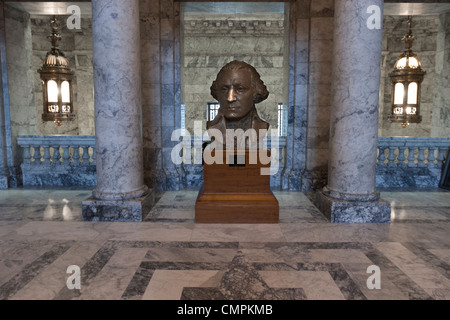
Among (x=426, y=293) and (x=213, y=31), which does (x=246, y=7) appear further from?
(x=426, y=293)

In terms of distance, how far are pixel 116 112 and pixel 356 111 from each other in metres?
3.23

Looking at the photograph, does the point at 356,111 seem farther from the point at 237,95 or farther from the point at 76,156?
the point at 76,156

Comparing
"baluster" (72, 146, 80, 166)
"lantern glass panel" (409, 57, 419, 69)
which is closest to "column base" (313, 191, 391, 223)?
"lantern glass panel" (409, 57, 419, 69)

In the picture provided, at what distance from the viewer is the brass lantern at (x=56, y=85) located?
7.57 metres

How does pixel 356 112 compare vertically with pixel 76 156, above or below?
above

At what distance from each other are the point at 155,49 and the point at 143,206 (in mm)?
3371

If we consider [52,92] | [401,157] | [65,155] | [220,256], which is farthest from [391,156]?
[52,92]

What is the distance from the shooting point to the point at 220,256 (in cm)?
371

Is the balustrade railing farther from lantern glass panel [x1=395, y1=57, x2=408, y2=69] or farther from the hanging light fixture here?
lantern glass panel [x1=395, y1=57, x2=408, y2=69]

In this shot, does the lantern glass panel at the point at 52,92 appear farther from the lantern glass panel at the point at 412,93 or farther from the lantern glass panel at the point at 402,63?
the lantern glass panel at the point at 412,93

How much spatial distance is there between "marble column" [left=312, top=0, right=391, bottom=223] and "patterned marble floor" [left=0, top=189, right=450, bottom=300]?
0.99 ft

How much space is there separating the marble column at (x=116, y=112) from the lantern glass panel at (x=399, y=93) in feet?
20.9

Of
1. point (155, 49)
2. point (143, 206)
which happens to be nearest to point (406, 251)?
point (143, 206)

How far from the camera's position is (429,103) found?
11602 millimetres
